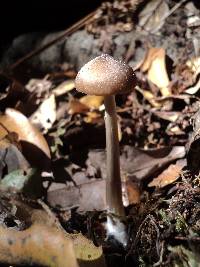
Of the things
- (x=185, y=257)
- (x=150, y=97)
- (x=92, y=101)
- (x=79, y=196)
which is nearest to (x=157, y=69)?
(x=150, y=97)

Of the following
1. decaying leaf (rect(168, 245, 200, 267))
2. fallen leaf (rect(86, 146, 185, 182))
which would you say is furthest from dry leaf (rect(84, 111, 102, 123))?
decaying leaf (rect(168, 245, 200, 267))

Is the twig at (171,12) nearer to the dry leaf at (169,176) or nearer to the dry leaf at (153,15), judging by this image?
the dry leaf at (153,15)

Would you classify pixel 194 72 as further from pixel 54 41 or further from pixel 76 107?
pixel 54 41

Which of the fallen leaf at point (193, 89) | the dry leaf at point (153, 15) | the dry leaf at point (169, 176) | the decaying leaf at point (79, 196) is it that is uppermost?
the dry leaf at point (153, 15)

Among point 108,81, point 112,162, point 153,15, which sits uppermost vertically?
point 108,81

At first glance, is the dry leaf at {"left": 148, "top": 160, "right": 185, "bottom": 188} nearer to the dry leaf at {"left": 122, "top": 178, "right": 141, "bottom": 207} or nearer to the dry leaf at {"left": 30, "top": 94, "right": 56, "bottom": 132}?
the dry leaf at {"left": 122, "top": 178, "right": 141, "bottom": 207}

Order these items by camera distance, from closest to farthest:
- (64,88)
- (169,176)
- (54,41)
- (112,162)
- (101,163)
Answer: (112,162) < (169,176) < (101,163) < (64,88) < (54,41)

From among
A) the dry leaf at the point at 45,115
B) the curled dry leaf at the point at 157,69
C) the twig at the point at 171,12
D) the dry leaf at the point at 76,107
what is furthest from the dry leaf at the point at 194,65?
the dry leaf at the point at 45,115

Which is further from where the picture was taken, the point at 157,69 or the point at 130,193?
the point at 157,69
